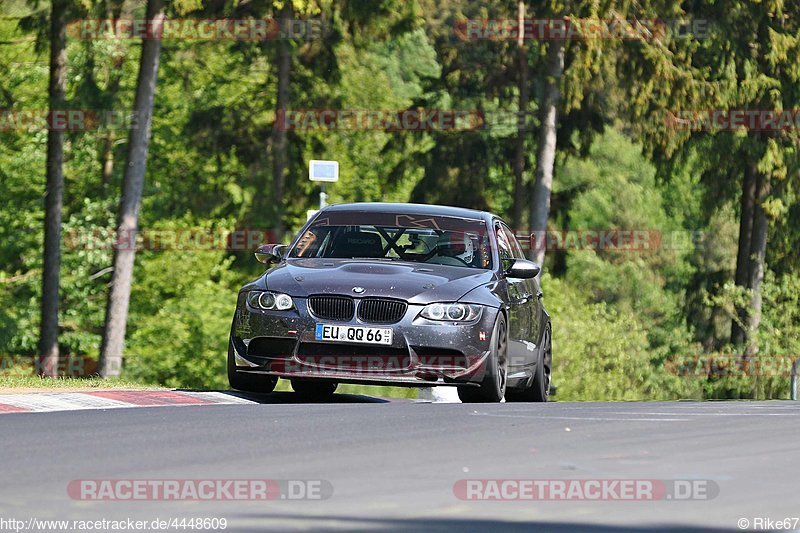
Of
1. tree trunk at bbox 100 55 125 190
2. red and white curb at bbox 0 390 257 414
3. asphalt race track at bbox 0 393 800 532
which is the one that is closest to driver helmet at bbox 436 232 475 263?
asphalt race track at bbox 0 393 800 532

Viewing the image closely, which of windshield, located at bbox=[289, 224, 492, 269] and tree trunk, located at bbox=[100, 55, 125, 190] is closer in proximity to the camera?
windshield, located at bbox=[289, 224, 492, 269]

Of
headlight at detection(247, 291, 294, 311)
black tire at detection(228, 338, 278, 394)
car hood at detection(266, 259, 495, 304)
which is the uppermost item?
car hood at detection(266, 259, 495, 304)

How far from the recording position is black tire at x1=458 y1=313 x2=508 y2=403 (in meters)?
13.7

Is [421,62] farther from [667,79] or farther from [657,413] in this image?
[657,413]

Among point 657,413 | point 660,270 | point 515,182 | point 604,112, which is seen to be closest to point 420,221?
point 657,413

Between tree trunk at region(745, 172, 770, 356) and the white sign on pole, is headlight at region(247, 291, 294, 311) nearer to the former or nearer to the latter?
the white sign on pole

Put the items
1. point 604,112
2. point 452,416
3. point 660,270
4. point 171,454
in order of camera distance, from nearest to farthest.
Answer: point 171,454
point 452,416
point 604,112
point 660,270

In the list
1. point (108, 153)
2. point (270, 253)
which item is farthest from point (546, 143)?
point (270, 253)

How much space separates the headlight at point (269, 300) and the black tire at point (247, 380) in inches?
15.1

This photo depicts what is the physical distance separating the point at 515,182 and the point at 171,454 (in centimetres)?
3867

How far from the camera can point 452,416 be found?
11.9 metres

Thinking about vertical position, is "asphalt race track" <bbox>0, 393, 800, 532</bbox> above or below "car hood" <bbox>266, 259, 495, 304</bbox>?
below

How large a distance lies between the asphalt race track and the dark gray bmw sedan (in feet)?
1.51

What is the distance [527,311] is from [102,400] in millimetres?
4153
